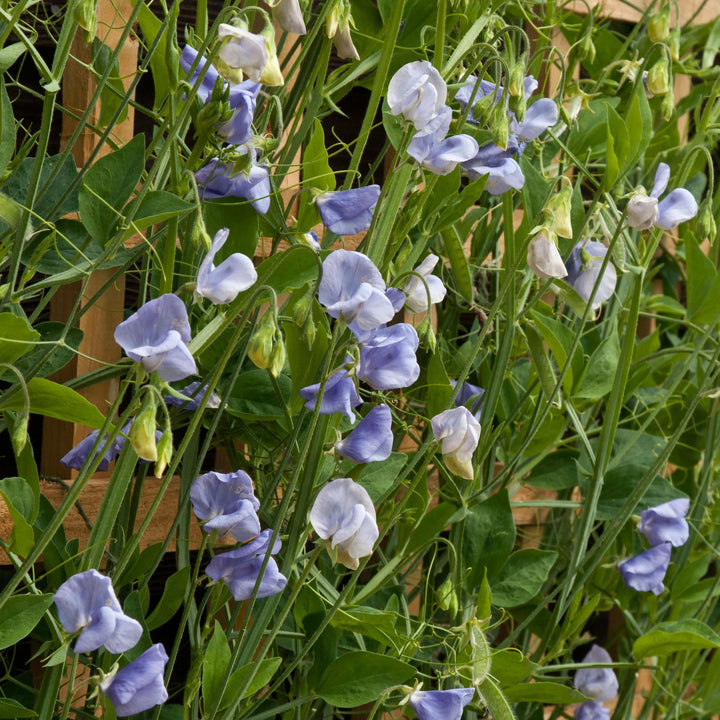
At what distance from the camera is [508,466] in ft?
3.60

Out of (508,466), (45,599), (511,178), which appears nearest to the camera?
(45,599)

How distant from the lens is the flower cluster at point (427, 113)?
798 millimetres

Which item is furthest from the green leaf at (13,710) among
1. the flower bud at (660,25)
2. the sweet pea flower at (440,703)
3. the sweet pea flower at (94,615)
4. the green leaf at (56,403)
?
the flower bud at (660,25)

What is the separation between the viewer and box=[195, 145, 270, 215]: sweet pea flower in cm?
81

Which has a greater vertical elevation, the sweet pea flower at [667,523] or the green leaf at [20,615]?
the green leaf at [20,615]

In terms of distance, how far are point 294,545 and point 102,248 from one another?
30cm

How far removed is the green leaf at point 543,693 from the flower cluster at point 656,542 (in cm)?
22

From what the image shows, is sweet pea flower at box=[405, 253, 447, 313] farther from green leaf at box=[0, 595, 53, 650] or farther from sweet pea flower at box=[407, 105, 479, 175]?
green leaf at box=[0, 595, 53, 650]

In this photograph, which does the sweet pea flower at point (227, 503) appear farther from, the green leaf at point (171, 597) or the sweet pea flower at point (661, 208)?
the sweet pea flower at point (661, 208)

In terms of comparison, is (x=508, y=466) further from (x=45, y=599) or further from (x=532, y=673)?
(x=45, y=599)

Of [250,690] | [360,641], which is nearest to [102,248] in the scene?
[250,690]

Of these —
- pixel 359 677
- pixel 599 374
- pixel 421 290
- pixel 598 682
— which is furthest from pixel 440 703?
pixel 598 682

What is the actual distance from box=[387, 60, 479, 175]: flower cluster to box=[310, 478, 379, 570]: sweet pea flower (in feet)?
0.93

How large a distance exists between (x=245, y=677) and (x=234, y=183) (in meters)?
0.41
